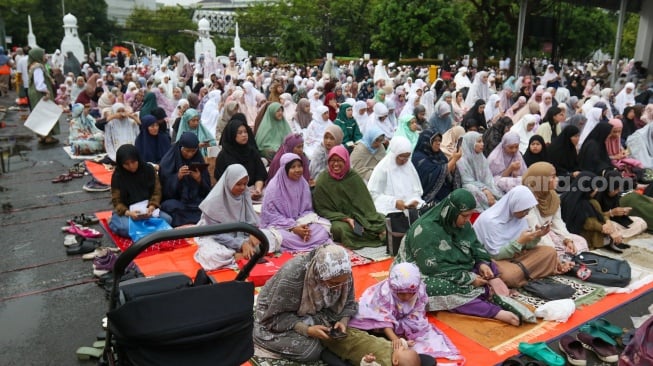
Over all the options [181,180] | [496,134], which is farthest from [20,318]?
[496,134]

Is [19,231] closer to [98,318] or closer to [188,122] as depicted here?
[98,318]

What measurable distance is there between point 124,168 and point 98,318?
65.4 inches

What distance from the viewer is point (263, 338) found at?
291 centimetres

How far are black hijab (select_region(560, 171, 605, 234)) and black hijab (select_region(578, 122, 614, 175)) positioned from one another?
136cm

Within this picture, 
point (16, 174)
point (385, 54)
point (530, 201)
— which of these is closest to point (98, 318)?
point (530, 201)

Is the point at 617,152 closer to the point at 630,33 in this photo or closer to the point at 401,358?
the point at 401,358

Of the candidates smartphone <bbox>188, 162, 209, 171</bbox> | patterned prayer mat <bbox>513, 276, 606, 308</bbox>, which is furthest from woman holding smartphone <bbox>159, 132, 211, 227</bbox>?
patterned prayer mat <bbox>513, 276, 606, 308</bbox>

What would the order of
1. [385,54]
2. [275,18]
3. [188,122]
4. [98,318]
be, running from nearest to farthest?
1. [98,318]
2. [188,122]
3. [385,54]
4. [275,18]

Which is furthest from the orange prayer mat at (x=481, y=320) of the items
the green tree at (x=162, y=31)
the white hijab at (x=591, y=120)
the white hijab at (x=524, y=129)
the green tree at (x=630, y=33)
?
the green tree at (x=630, y=33)

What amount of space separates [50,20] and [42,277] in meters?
35.8

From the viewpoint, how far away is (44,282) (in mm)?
4043

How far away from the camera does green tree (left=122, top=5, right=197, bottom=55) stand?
40781 millimetres

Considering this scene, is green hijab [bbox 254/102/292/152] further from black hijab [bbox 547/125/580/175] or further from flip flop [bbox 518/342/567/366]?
flip flop [bbox 518/342/567/366]

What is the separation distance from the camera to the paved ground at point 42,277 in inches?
127
